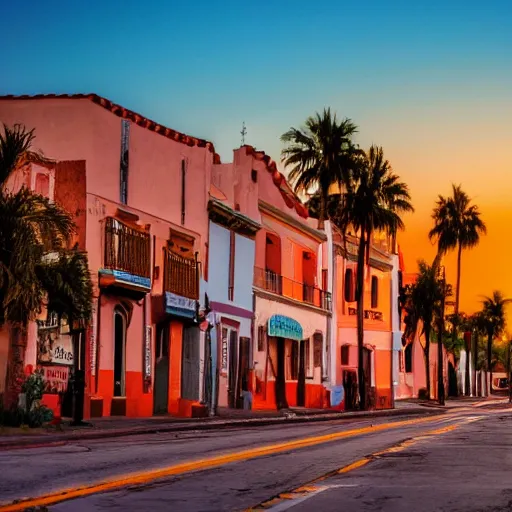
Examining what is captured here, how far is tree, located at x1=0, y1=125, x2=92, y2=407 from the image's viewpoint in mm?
23156

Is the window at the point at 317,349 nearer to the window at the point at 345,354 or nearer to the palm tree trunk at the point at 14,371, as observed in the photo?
the window at the point at 345,354

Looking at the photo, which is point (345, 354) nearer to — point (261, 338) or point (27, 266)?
point (261, 338)

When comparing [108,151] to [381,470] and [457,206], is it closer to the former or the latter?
[381,470]

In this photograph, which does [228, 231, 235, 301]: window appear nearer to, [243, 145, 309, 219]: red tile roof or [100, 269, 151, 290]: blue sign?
[243, 145, 309, 219]: red tile roof

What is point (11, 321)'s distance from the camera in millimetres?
23922

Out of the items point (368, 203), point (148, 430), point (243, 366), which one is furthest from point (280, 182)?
point (148, 430)

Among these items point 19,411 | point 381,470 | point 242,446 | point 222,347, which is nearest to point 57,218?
point 19,411

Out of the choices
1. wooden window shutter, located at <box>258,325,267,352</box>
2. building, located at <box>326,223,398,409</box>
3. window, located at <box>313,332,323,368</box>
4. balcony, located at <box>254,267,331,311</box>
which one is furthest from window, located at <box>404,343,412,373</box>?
wooden window shutter, located at <box>258,325,267,352</box>

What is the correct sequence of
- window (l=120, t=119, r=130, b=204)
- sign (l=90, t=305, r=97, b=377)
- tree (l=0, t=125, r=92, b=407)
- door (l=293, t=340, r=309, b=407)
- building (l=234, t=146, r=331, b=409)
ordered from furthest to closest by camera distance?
door (l=293, t=340, r=309, b=407) → building (l=234, t=146, r=331, b=409) → window (l=120, t=119, r=130, b=204) → sign (l=90, t=305, r=97, b=377) → tree (l=0, t=125, r=92, b=407)

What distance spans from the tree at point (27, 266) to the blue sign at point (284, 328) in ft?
75.1

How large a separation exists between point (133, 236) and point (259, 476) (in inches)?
842

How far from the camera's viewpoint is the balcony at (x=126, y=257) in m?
31.8

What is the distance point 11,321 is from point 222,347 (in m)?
19.0

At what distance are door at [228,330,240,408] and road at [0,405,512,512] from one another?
23369 millimetres
